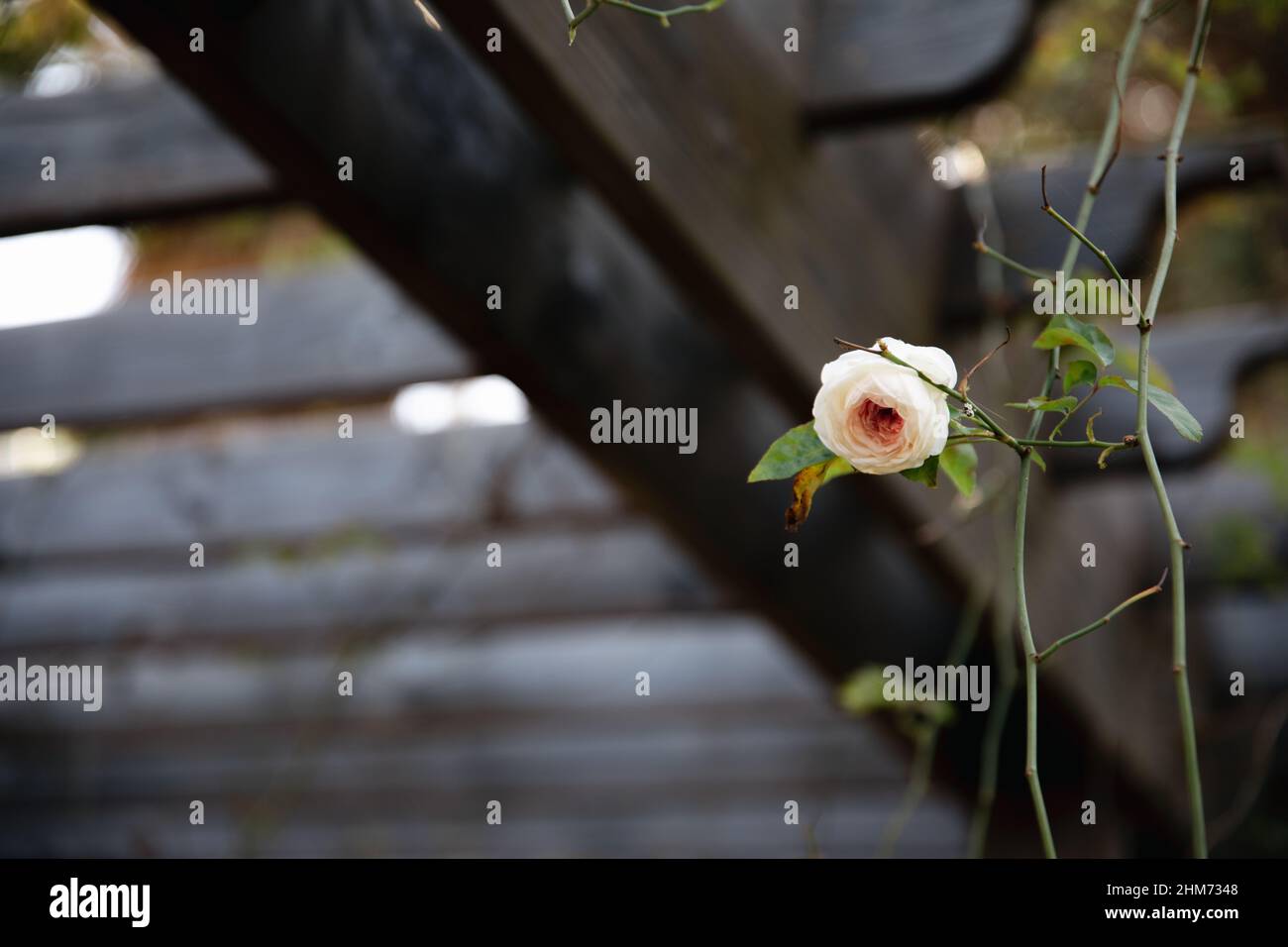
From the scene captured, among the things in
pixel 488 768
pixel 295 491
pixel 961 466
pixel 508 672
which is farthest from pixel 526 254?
pixel 488 768

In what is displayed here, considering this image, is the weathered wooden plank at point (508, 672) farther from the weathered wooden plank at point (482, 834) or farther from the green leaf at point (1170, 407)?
the green leaf at point (1170, 407)

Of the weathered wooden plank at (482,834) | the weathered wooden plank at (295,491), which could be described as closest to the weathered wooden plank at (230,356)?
the weathered wooden plank at (295,491)

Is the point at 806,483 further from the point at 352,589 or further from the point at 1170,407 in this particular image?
the point at 352,589

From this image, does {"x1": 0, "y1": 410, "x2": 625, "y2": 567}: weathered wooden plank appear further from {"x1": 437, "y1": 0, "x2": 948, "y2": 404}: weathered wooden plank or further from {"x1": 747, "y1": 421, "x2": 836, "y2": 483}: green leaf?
{"x1": 747, "y1": 421, "x2": 836, "y2": 483}: green leaf
